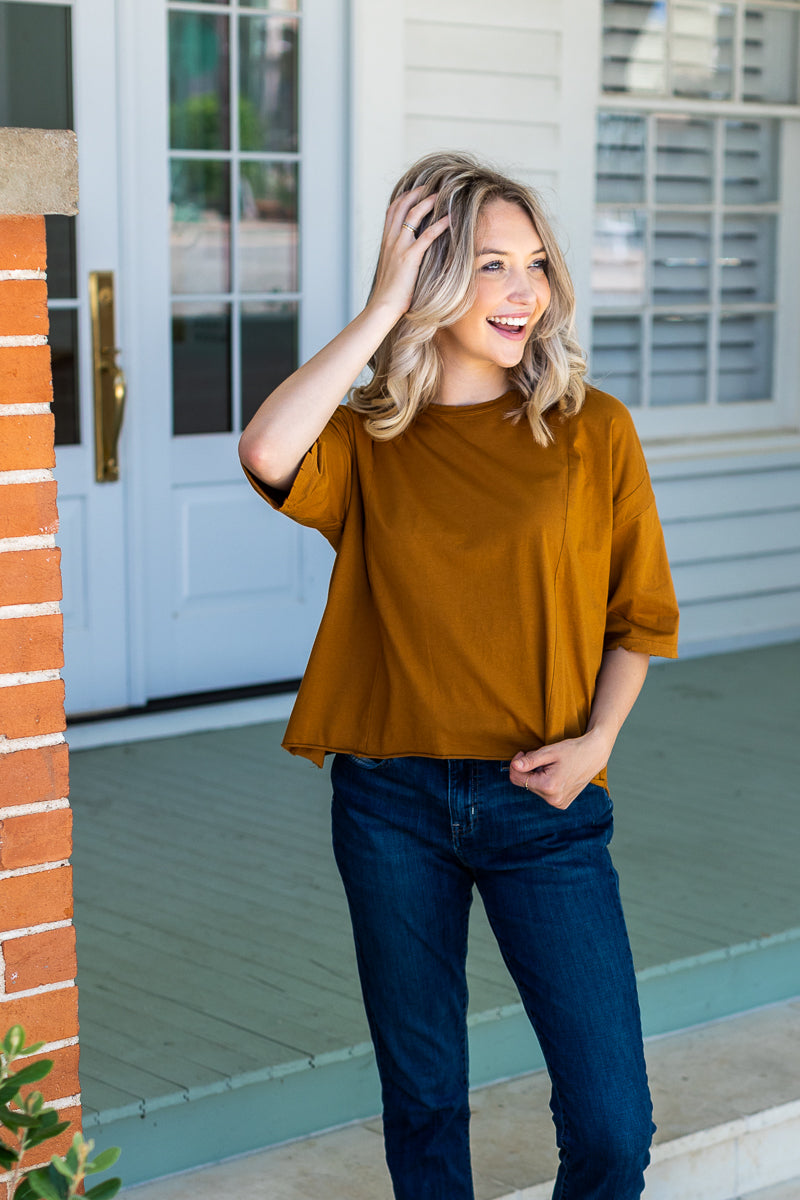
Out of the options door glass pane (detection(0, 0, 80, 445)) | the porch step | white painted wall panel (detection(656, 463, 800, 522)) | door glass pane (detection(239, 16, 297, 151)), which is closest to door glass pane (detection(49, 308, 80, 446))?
door glass pane (detection(0, 0, 80, 445))

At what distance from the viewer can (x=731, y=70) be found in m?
5.41

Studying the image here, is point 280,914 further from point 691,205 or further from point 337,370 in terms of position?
point 691,205

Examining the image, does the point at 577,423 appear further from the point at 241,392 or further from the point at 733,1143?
the point at 241,392

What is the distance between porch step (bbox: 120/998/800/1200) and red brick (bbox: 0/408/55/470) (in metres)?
1.21

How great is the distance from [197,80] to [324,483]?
2.81m

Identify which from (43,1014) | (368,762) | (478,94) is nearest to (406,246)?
(368,762)

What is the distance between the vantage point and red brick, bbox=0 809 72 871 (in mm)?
1789

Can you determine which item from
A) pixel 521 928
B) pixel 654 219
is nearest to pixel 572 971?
pixel 521 928

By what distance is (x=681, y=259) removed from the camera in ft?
18.0

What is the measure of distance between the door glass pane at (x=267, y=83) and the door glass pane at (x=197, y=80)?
6 centimetres

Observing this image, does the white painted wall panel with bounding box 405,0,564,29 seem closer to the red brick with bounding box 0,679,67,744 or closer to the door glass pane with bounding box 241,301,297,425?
the door glass pane with bounding box 241,301,297,425

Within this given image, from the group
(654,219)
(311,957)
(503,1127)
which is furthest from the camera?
(654,219)

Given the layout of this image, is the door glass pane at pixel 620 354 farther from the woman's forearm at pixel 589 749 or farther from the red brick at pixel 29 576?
the red brick at pixel 29 576

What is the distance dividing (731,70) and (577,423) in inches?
161
